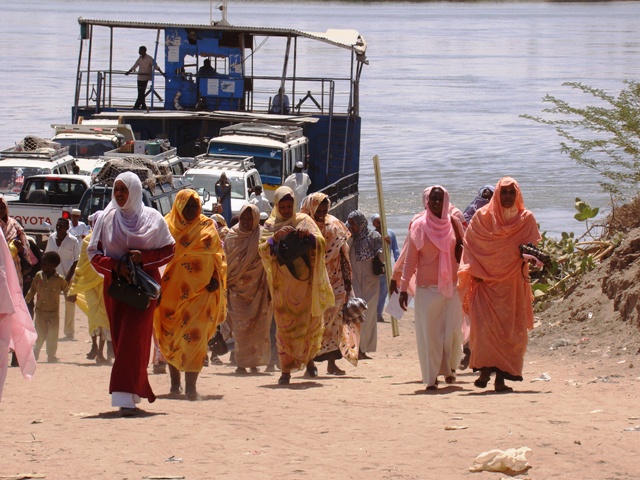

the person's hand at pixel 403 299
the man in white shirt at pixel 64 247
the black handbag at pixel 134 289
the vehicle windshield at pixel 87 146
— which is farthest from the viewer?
the vehicle windshield at pixel 87 146

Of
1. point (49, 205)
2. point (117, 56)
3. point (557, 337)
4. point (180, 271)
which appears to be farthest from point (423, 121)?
point (180, 271)

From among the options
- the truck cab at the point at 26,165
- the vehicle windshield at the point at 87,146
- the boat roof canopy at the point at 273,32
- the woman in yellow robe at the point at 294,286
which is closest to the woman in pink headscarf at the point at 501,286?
the woman in yellow robe at the point at 294,286

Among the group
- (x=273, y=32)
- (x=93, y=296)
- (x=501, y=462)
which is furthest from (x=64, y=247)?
(x=273, y=32)

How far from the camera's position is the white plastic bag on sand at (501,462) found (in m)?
5.90

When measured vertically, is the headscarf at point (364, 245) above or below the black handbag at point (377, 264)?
above

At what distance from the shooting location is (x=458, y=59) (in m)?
84.8

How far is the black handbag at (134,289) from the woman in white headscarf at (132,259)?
4cm

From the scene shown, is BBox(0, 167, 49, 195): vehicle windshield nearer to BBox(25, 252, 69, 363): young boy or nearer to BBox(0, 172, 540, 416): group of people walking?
BBox(25, 252, 69, 363): young boy

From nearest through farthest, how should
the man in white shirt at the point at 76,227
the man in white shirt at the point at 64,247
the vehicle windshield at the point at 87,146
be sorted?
the man in white shirt at the point at 64,247, the man in white shirt at the point at 76,227, the vehicle windshield at the point at 87,146

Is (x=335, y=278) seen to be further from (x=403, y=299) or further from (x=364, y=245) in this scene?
(x=364, y=245)

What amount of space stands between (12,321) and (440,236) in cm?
333

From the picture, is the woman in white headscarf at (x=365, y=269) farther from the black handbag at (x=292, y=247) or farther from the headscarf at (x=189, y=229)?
the headscarf at (x=189, y=229)

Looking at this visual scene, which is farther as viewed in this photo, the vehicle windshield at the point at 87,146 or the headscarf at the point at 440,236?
the vehicle windshield at the point at 87,146

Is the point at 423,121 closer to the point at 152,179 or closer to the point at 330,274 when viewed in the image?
the point at 152,179
